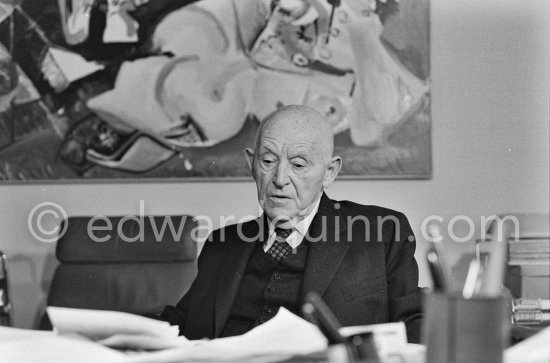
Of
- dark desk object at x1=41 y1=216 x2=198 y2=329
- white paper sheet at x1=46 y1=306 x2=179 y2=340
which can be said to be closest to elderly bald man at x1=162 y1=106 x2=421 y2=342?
white paper sheet at x1=46 y1=306 x2=179 y2=340

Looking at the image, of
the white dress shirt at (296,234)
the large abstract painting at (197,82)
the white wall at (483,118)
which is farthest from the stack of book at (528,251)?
the white dress shirt at (296,234)

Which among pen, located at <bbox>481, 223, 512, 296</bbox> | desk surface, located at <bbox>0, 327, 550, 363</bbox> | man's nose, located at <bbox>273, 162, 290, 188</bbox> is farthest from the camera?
man's nose, located at <bbox>273, 162, 290, 188</bbox>

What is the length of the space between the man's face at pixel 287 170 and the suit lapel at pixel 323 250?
0.19 feet

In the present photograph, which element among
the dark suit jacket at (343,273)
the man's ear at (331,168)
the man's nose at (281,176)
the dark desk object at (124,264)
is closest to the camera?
the dark suit jacket at (343,273)

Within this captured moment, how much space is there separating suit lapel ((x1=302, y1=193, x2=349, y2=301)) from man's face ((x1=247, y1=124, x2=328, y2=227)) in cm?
6

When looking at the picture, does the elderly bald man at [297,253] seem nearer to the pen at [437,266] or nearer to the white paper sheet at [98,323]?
the white paper sheet at [98,323]

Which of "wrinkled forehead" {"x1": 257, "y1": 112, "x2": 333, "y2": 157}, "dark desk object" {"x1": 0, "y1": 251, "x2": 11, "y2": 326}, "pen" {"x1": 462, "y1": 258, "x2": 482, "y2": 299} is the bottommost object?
"dark desk object" {"x1": 0, "y1": 251, "x2": 11, "y2": 326}

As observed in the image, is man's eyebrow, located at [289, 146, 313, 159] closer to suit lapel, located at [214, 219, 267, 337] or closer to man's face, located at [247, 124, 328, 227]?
man's face, located at [247, 124, 328, 227]

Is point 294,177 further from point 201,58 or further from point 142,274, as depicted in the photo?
point 201,58

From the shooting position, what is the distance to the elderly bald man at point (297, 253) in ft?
6.70

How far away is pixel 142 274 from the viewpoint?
3.18 meters

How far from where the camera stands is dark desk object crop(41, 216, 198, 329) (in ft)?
10.3

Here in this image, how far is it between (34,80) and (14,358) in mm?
2591

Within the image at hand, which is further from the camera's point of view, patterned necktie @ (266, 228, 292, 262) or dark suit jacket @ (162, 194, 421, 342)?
patterned necktie @ (266, 228, 292, 262)
